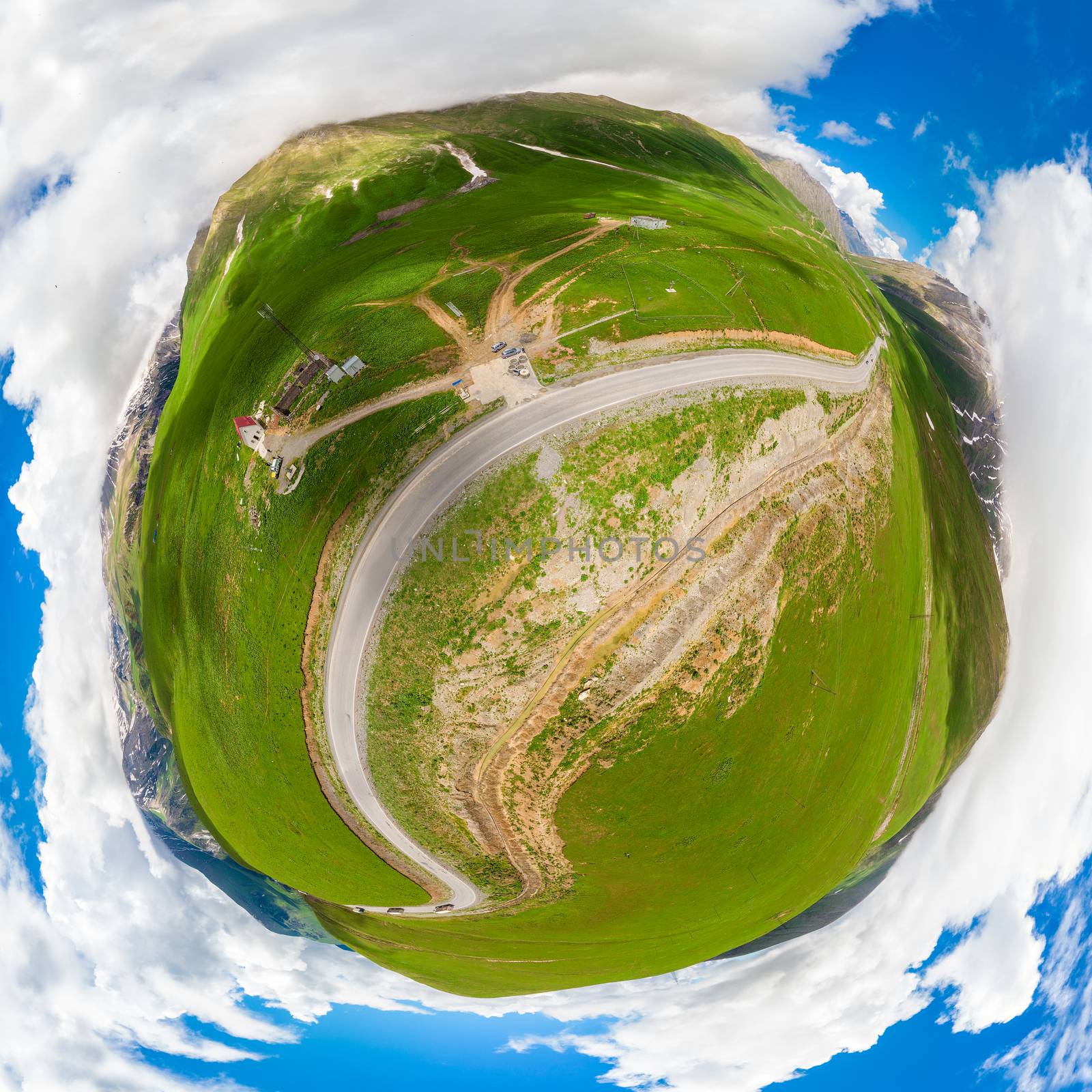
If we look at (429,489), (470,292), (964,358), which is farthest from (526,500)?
(964,358)

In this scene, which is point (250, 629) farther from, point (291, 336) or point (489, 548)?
point (291, 336)

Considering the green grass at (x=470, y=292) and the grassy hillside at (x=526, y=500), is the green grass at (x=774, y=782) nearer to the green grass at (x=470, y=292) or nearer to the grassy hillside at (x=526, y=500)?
the grassy hillside at (x=526, y=500)

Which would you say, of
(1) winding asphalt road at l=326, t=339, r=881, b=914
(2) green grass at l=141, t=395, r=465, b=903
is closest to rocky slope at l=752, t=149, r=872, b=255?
(1) winding asphalt road at l=326, t=339, r=881, b=914

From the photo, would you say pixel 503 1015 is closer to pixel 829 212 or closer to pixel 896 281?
pixel 896 281

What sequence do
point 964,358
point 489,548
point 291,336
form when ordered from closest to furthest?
point 489,548
point 291,336
point 964,358

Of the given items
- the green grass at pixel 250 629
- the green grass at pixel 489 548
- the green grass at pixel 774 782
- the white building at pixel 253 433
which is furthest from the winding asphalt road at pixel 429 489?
the green grass at pixel 774 782

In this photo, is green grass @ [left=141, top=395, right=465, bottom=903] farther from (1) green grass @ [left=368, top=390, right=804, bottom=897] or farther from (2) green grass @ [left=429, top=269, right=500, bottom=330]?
(2) green grass @ [left=429, top=269, right=500, bottom=330]

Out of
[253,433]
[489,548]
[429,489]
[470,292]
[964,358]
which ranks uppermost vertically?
[964,358]
